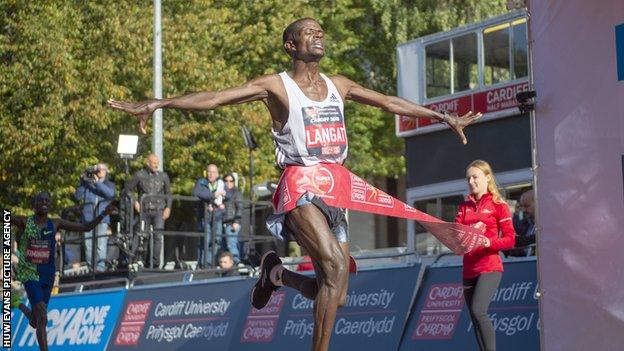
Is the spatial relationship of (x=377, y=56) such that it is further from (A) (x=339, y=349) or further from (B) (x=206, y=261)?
(A) (x=339, y=349)

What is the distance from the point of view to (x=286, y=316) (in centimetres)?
1434

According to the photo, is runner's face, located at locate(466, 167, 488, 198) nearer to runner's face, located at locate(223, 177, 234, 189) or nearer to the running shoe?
the running shoe

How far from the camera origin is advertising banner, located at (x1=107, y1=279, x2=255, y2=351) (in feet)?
49.5

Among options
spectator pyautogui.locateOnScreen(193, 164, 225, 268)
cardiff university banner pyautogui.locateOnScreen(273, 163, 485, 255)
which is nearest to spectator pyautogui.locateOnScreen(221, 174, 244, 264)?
spectator pyautogui.locateOnScreen(193, 164, 225, 268)

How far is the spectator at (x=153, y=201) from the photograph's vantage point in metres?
19.8

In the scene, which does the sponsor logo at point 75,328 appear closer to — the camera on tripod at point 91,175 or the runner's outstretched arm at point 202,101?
the camera on tripod at point 91,175

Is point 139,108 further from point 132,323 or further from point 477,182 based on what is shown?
point 132,323

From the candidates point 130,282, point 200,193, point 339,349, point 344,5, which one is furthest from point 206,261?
point 344,5

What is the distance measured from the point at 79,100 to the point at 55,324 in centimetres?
1288

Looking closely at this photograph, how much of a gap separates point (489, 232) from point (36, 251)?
20.5 ft

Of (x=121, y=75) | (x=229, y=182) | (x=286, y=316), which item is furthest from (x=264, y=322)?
(x=121, y=75)

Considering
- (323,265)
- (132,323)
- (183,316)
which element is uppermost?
(323,265)

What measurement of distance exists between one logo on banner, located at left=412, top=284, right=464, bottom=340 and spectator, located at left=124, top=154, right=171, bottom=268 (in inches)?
297

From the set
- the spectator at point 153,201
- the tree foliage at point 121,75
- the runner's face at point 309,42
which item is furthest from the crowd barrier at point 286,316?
the tree foliage at point 121,75
